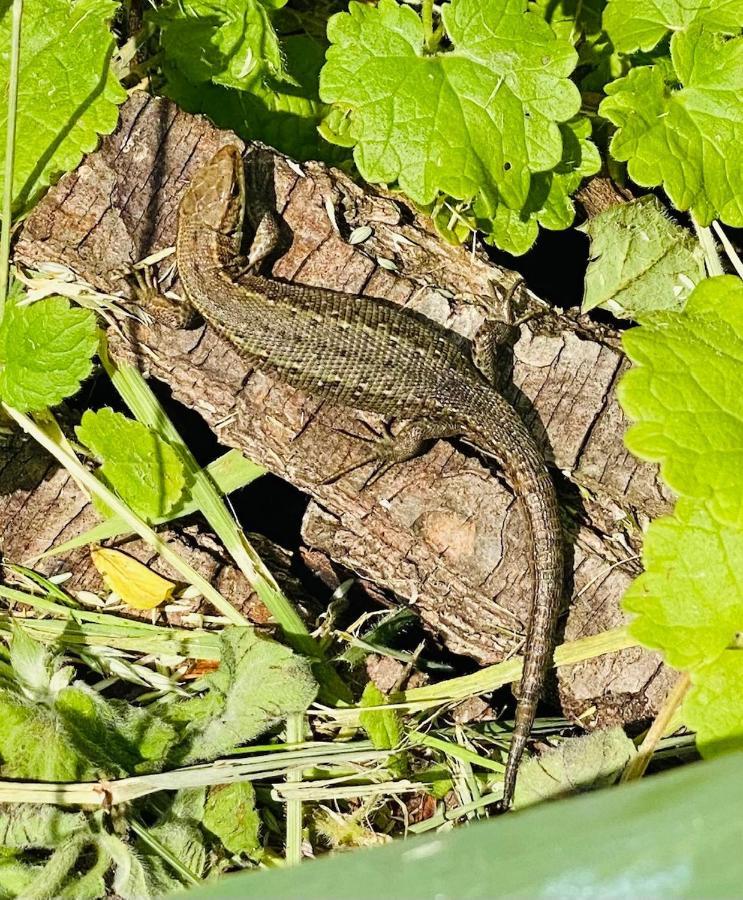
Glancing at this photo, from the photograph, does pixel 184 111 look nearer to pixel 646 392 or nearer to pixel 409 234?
pixel 409 234

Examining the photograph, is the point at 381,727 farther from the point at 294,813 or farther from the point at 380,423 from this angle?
the point at 380,423

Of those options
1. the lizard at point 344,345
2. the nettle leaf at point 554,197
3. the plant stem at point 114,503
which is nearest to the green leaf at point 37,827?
the plant stem at point 114,503

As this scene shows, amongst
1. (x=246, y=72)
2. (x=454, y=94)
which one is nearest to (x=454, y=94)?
(x=454, y=94)

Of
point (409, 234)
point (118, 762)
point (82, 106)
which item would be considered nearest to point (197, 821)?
point (118, 762)

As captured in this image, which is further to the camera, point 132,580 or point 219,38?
point 219,38

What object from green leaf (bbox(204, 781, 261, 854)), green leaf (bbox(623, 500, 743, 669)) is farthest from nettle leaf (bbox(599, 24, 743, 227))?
green leaf (bbox(204, 781, 261, 854))

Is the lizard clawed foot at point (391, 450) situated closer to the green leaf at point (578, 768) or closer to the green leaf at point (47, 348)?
the green leaf at point (47, 348)
